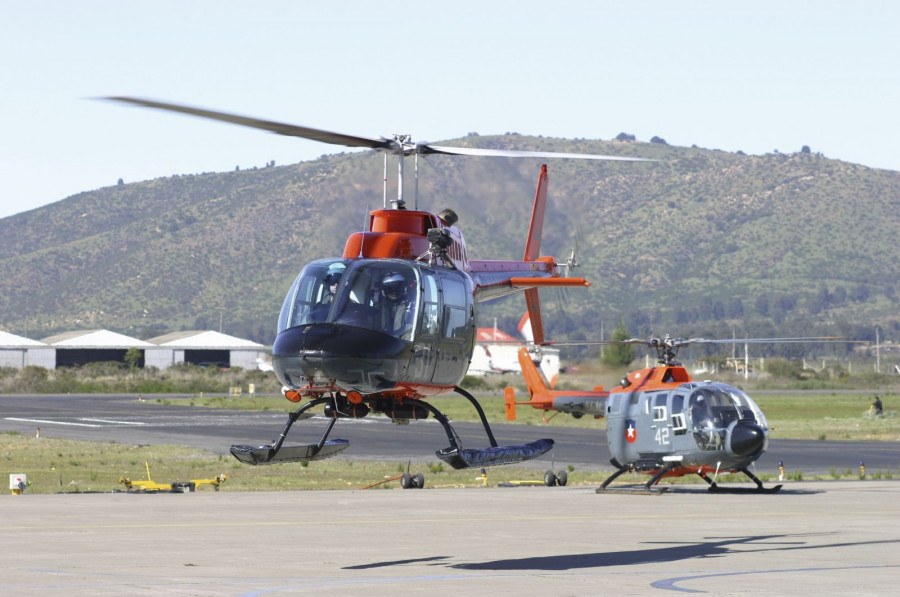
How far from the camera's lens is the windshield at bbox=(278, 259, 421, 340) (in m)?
17.5

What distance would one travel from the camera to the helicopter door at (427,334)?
18016 millimetres

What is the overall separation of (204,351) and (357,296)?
155301mm

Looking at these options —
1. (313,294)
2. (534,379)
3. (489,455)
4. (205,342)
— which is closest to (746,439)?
(534,379)

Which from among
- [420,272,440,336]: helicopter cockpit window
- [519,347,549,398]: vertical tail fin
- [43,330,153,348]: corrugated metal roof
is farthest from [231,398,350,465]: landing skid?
[43,330,153,348]: corrugated metal roof

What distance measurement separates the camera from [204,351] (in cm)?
16975

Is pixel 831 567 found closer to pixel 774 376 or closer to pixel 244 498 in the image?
pixel 244 498

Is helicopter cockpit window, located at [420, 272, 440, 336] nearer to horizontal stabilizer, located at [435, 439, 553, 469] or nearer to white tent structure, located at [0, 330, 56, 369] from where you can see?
horizontal stabilizer, located at [435, 439, 553, 469]

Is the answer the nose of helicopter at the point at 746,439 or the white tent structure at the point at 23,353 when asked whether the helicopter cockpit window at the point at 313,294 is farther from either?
the white tent structure at the point at 23,353

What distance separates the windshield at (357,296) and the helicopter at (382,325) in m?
0.01

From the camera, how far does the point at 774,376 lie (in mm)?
129250

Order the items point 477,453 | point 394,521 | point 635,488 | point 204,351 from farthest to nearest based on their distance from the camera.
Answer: point 204,351 < point 635,488 < point 394,521 < point 477,453

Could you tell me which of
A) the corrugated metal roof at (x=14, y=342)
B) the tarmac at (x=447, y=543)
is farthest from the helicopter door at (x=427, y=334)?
the corrugated metal roof at (x=14, y=342)

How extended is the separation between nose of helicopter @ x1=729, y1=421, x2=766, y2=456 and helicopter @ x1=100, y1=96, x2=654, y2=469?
14.9 m

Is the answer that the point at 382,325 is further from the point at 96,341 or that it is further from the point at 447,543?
the point at 96,341
